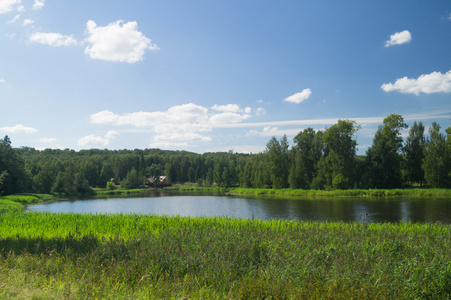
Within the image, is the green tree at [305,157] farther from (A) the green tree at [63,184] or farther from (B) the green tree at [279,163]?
(A) the green tree at [63,184]

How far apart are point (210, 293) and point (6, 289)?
346 cm

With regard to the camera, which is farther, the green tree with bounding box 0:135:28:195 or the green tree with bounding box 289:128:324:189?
the green tree with bounding box 289:128:324:189

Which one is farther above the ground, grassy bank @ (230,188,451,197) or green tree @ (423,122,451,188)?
green tree @ (423,122,451,188)

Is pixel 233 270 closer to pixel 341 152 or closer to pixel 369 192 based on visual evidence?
pixel 369 192

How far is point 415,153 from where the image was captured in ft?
193

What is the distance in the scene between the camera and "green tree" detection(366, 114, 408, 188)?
58844mm

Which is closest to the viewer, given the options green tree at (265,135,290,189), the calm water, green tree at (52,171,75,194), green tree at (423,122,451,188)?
the calm water

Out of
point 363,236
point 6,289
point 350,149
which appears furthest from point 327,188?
point 6,289

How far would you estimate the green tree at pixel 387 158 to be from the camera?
58.8m

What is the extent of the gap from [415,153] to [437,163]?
824cm

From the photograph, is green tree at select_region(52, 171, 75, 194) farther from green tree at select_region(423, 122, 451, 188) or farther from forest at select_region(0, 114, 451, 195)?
green tree at select_region(423, 122, 451, 188)

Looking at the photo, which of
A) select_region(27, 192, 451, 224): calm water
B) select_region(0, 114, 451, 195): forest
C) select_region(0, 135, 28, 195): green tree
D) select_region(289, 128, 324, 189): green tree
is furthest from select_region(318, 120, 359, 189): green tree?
select_region(0, 135, 28, 195): green tree

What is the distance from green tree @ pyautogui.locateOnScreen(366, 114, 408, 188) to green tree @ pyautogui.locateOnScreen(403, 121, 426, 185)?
1560 millimetres

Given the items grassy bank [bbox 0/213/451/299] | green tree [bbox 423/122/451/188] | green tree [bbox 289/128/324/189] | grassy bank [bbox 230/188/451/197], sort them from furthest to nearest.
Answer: green tree [bbox 289/128/324/189] → green tree [bbox 423/122/451/188] → grassy bank [bbox 230/188/451/197] → grassy bank [bbox 0/213/451/299]
